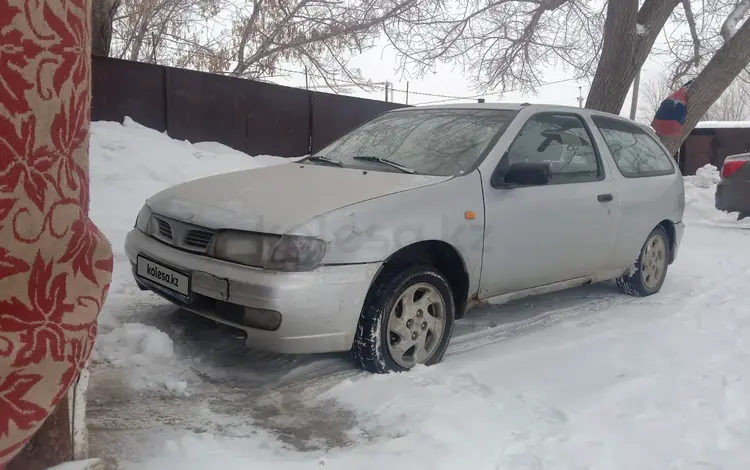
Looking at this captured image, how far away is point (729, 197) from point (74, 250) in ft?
32.7

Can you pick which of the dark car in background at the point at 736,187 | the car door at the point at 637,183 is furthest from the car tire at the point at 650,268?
the dark car in background at the point at 736,187

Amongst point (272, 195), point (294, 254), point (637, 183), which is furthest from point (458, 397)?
point (637, 183)

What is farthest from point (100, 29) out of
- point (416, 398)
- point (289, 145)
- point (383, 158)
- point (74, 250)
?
point (74, 250)

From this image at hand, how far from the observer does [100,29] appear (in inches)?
358

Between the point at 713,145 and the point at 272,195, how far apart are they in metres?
17.2

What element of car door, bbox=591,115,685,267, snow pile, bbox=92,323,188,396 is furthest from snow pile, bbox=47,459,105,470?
car door, bbox=591,115,685,267

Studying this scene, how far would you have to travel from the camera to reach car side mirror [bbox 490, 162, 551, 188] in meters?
3.81

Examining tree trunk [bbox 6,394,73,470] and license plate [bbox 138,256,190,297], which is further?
license plate [bbox 138,256,190,297]

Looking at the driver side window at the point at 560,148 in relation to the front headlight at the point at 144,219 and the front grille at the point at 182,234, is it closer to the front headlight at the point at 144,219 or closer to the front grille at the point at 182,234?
the front grille at the point at 182,234

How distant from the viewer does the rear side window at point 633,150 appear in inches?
197

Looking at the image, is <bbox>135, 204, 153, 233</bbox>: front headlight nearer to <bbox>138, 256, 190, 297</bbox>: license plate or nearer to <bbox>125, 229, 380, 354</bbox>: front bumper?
<bbox>138, 256, 190, 297</bbox>: license plate

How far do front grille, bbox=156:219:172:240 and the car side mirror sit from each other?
181 centimetres

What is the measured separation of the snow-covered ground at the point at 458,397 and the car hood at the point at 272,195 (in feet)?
2.36

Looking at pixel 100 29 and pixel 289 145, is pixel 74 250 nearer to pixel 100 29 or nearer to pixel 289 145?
pixel 100 29
